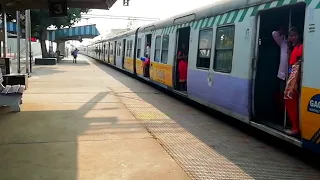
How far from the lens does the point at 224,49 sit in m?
7.08

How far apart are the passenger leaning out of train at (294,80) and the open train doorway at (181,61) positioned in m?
4.96

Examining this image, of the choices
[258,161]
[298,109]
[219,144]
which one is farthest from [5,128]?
[298,109]

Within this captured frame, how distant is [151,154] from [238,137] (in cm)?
195

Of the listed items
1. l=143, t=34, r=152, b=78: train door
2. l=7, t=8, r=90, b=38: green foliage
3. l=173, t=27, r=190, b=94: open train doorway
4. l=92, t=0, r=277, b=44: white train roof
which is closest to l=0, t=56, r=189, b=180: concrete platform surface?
l=173, t=27, r=190, b=94: open train doorway

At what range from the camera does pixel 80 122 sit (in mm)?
7125

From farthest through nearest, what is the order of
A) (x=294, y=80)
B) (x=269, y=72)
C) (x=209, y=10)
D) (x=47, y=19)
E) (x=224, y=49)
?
1. (x=47, y=19)
2. (x=209, y=10)
3. (x=224, y=49)
4. (x=269, y=72)
5. (x=294, y=80)

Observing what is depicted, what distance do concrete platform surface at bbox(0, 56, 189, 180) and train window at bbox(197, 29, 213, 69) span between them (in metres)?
2.06

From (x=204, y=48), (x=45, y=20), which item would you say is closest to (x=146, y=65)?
(x=204, y=48)

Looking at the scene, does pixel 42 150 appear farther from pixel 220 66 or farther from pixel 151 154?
pixel 220 66

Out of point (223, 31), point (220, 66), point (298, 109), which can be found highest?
point (223, 31)

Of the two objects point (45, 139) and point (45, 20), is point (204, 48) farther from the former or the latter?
point (45, 20)

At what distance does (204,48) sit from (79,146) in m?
3.96

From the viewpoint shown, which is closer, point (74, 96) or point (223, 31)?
point (223, 31)

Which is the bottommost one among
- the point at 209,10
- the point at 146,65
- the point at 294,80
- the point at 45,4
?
the point at 146,65
